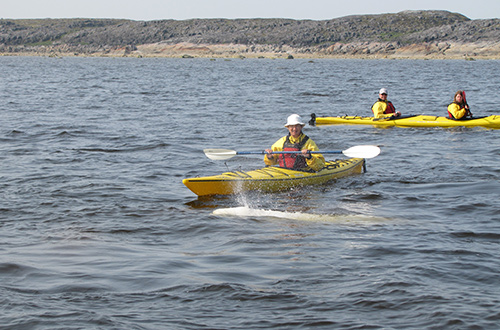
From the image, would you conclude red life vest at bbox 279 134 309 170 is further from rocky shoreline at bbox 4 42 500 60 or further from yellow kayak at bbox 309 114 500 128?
rocky shoreline at bbox 4 42 500 60

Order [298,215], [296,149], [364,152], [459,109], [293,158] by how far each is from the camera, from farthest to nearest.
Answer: [459,109] → [364,152] → [293,158] → [296,149] → [298,215]

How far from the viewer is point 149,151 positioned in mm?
14352

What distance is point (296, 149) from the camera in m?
10.4

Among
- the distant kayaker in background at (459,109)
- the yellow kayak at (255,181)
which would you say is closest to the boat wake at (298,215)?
the yellow kayak at (255,181)

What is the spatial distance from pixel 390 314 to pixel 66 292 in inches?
115

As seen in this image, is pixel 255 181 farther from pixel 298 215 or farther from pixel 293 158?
pixel 298 215

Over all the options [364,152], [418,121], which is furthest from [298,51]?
[364,152]

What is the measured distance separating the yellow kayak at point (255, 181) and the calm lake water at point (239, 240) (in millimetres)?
210

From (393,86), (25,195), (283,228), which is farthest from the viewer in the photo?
(393,86)

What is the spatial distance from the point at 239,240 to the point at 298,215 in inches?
55.6

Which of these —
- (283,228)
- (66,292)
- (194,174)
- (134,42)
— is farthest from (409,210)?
(134,42)

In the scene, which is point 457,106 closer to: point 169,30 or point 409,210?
point 409,210

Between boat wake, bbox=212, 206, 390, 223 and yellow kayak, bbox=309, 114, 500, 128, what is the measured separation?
393 inches

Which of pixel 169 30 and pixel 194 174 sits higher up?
pixel 169 30
